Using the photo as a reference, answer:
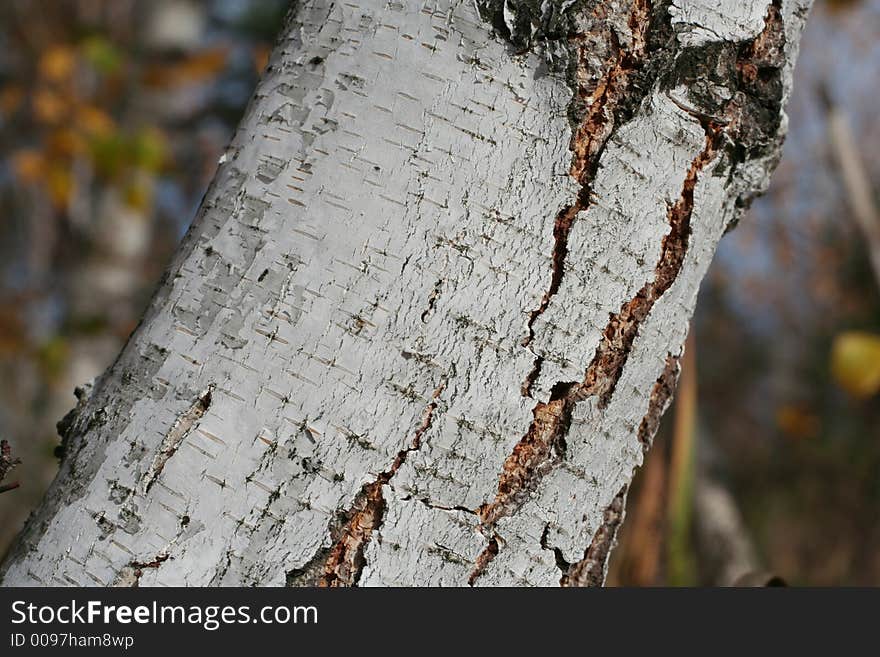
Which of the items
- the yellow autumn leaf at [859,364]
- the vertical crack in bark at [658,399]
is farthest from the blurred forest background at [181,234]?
the vertical crack in bark at [658,399]

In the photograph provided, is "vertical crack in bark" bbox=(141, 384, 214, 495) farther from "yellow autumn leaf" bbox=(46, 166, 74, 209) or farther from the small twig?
"yellow autumn leaf" bbox=(46, 166, 74, 209)

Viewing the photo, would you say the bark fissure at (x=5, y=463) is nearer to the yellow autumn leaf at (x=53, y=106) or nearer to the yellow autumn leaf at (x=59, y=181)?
the yellow autumn leaf at (x=59, y=181)

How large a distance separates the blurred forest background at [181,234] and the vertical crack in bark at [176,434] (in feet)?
3.78

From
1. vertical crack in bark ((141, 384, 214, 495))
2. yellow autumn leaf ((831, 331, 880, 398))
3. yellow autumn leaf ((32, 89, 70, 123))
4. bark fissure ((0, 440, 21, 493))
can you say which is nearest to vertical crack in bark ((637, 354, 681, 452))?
vertical crack in bark ((141, 384, 214, 495))

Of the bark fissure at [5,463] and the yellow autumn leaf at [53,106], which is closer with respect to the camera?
the bark fissure at [5,463]

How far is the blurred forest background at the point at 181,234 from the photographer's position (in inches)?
92.7

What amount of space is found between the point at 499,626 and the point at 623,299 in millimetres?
308

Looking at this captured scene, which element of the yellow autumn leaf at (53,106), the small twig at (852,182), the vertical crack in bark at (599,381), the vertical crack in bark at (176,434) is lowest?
the vertical crack in bark at (176,434)

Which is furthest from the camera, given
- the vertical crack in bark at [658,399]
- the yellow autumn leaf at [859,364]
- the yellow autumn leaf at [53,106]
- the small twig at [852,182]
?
the yellow autumn leaf at [53,106]

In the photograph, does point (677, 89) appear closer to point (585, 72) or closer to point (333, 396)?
point (585, 72)

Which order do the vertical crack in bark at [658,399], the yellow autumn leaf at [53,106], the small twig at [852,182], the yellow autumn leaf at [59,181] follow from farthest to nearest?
the yellow autumn leaf at [53,106] < the yellow autumn leaf at [59,181] < the small twig at [852,182] < the vertical crack in bark at [658,399]

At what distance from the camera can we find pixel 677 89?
664 millimetres

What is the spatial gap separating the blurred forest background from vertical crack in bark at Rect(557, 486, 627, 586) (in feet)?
3.32

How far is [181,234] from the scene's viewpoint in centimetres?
149
